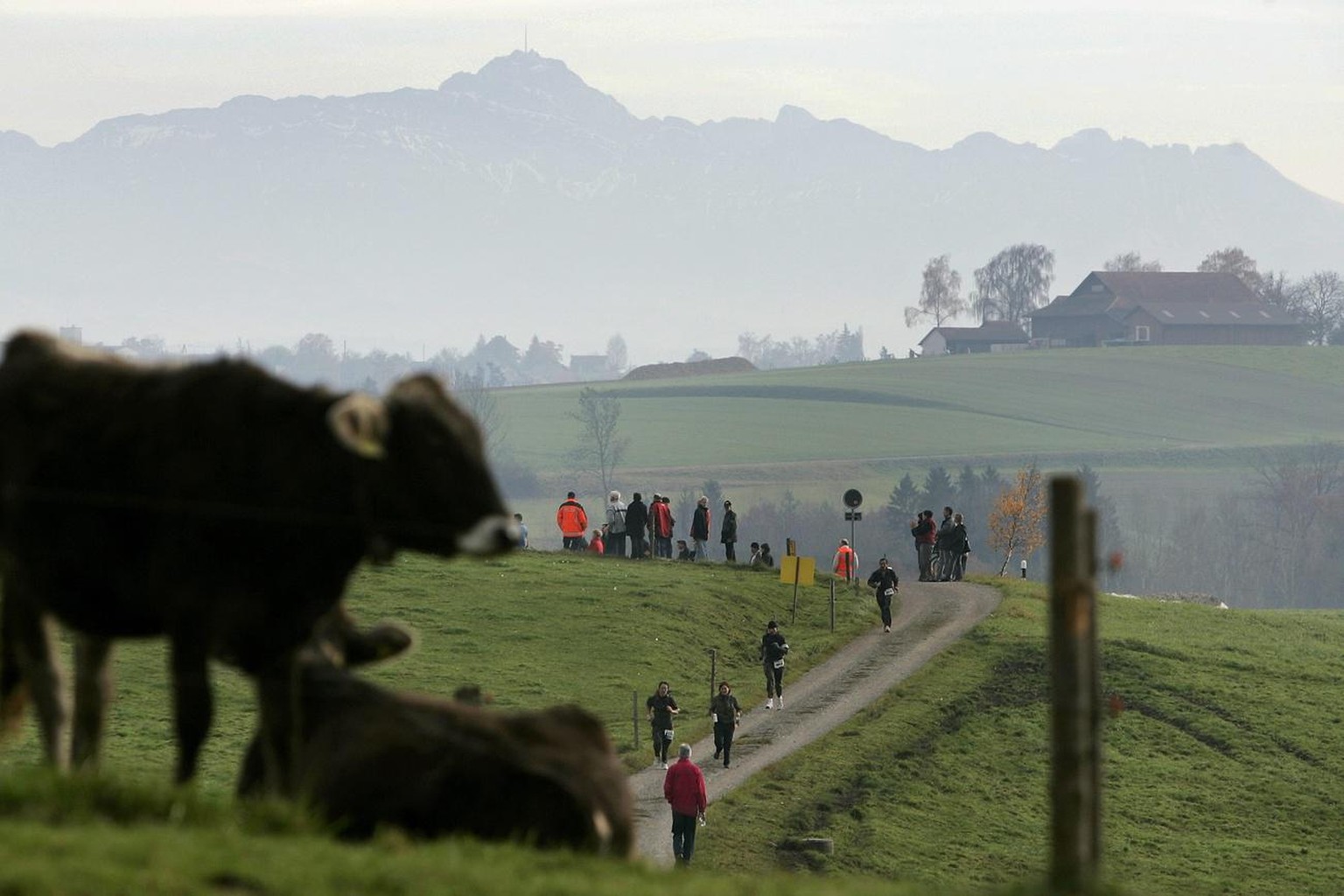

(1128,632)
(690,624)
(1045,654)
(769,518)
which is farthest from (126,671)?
(769,518)

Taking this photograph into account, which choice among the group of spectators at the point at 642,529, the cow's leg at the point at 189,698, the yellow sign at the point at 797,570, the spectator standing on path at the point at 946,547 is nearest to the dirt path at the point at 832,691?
the spectator standing on path at the point at 946,547

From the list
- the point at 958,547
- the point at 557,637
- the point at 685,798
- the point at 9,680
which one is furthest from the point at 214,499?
the point at 958,547

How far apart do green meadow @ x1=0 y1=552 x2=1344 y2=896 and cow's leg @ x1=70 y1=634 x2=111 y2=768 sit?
38.8 feet

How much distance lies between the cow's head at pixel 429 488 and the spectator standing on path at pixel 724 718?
89.1ft

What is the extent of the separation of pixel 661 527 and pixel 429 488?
50.5 metres

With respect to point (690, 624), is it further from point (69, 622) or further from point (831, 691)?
point (69, 622)

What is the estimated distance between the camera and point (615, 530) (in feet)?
203

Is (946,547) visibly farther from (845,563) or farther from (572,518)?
(572,518)

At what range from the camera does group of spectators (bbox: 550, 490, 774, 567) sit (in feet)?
193

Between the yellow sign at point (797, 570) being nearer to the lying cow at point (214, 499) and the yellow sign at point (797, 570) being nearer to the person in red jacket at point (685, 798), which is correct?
the person in red jacket at point (685, 798)

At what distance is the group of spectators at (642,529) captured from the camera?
5891cm

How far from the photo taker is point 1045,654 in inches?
2078

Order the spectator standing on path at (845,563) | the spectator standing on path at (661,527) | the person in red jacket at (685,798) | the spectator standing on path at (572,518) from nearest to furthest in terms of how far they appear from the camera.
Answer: the person in red jacket at (685,798) → the spectator standing on path at (572,518) → the spectator standing on path at (845,563) → the spectator standing on path at (661,527)

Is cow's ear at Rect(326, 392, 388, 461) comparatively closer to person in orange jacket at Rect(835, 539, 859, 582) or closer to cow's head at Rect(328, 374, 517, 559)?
cow's head at Rect(328, 374, 517, 559)
